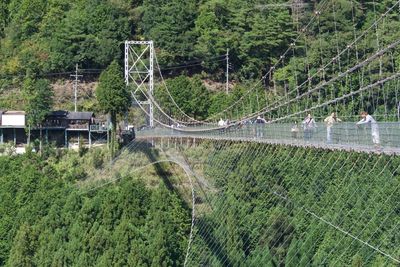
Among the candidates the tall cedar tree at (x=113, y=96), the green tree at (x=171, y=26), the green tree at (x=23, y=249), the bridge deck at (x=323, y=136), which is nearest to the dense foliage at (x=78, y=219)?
the green tree at (x=23, y=249)

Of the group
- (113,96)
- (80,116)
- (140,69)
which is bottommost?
(80,116)

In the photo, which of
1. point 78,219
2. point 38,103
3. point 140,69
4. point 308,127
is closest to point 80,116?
point 38,103

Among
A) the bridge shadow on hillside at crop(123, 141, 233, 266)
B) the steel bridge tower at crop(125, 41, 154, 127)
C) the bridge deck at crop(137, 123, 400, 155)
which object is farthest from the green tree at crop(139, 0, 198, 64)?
the bridge deck at crop(137, 123, 400, 155)

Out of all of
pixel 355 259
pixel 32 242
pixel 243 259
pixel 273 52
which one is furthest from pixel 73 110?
pixel 355 259

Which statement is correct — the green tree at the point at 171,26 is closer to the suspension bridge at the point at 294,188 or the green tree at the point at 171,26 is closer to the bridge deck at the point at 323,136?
the suspension bridge at the point at 294,188

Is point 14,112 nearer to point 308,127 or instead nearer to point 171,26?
point 171,26

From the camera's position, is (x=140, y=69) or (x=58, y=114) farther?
(x=140, y=69)

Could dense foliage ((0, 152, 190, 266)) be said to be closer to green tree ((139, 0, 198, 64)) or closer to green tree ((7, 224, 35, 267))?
green tree ((7, 224, 35, 267))
